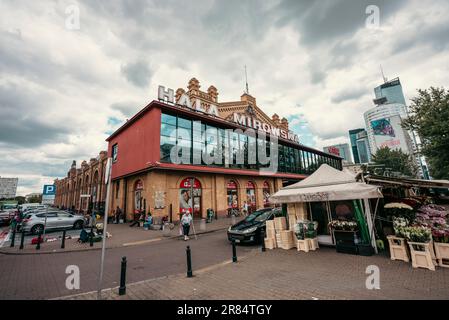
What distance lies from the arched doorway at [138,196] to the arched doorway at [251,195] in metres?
12.7

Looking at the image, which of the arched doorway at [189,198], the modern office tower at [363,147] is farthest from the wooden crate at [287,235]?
the modern office tower at [363,147]

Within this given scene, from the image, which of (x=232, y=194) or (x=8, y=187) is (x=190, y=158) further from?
(x=8, y=187)

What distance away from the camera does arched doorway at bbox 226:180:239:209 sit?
940 inches

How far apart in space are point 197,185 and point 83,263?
44.8 ft

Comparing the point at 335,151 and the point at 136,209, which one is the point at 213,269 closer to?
the point at 136,209

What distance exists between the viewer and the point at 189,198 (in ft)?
67.1

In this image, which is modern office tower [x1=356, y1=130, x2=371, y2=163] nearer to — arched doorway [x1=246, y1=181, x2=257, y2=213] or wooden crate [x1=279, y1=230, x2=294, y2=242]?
arched doorway [x1=246, y1=181, x2=257, y2=213]

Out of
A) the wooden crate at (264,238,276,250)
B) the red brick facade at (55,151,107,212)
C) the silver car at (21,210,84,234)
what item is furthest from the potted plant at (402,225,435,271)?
the red brick facade at (55,151,107,212)

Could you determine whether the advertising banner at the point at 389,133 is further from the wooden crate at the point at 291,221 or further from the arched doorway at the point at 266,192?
the wooden crate at the point at 291,221

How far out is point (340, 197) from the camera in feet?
24.4

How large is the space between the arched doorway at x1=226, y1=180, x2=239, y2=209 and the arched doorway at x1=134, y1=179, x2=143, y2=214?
942cm

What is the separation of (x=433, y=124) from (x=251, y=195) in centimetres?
1872
